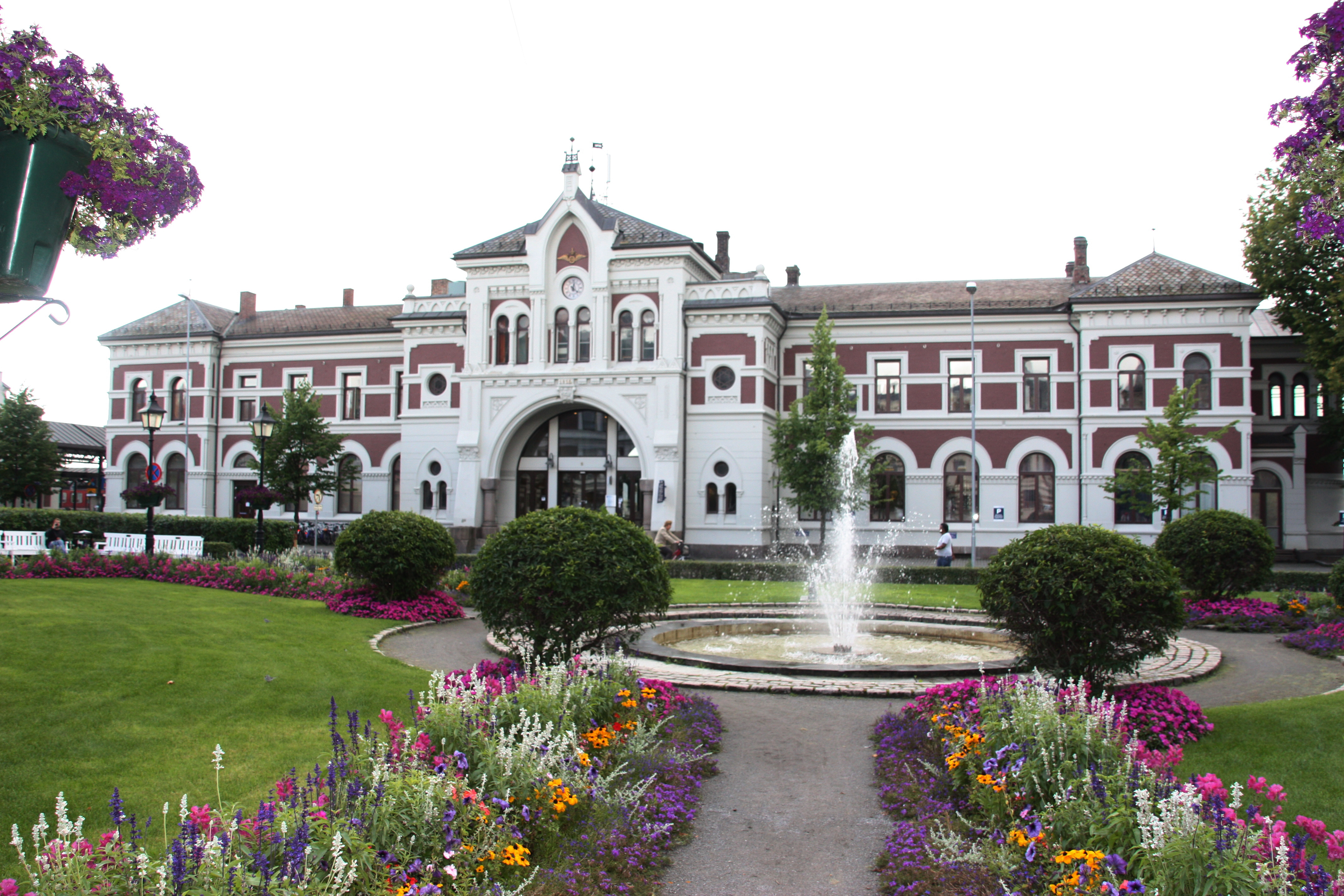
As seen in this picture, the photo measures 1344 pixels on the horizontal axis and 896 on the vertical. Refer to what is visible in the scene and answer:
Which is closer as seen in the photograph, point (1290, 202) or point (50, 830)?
point (50, 830)

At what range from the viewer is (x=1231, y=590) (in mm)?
18609

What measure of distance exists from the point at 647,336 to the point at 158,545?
60.0 feet

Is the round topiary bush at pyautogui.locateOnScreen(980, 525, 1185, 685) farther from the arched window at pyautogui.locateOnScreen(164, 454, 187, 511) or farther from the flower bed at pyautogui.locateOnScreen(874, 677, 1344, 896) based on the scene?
the arched window at pyautogui.locateOnScreen(164, 454, 187, 511)

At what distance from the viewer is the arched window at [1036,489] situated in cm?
3369

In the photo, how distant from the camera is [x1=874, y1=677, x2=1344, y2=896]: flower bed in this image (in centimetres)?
454

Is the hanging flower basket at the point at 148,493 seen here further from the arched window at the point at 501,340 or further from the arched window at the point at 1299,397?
the arched window at the point at 1299,397

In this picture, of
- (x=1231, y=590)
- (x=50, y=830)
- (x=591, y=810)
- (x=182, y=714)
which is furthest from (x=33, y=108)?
(x=1231, y=590)

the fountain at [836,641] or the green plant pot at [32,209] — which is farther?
the fountain at [836,641]

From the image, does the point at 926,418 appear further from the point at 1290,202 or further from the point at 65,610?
the point at 65,610

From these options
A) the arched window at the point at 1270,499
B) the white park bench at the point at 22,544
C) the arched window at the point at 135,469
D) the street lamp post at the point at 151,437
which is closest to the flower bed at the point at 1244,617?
the arched window at the point at 1270,499

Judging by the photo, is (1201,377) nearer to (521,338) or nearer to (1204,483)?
(1204,483)

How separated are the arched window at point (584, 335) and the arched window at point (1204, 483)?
20.9 meters

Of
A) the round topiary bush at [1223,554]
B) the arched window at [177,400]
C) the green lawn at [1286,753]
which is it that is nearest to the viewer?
the green lawn at [1286,753]

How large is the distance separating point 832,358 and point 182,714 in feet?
87.1
